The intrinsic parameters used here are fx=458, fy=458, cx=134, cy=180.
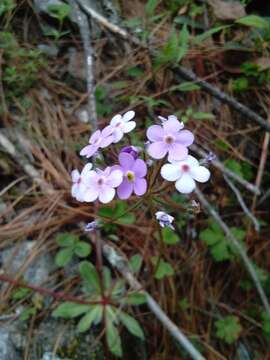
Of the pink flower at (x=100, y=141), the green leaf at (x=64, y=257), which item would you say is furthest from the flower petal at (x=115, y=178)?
the green leaf at (x=64, y=257)

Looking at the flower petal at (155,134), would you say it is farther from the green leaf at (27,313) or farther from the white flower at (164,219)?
the green leaf at (27,313)

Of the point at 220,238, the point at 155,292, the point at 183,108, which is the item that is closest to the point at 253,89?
the point at 183,108

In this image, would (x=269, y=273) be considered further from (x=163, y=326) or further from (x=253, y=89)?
(x=253, y=89)

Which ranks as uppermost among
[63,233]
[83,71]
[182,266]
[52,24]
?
[52,24]

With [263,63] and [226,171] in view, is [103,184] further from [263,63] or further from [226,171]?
[263,63]

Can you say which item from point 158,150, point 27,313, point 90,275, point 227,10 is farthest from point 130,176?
point 227,10
